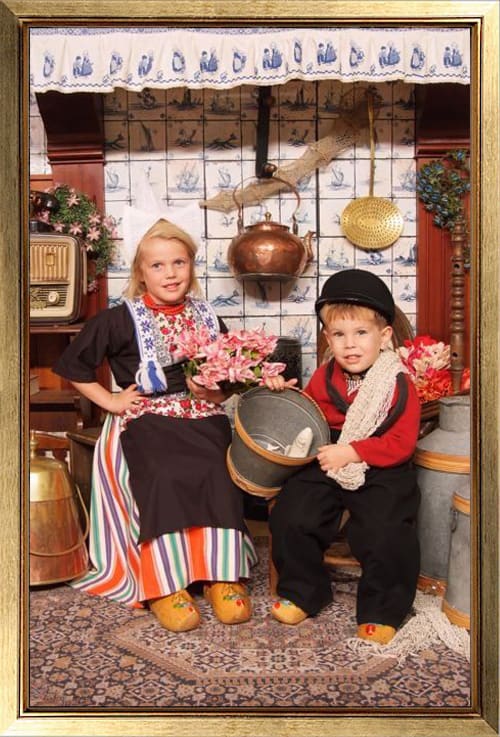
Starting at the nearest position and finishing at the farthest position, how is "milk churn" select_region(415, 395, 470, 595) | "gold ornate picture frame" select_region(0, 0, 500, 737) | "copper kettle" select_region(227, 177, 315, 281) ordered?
"gold ornate picture frame" select_region(0, 0, 500, 737) < "milk churn" select_region(415, 395, 470, 595) < "copper kettle" select_region(227, 177, 315, 281)

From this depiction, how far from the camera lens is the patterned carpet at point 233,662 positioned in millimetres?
1680

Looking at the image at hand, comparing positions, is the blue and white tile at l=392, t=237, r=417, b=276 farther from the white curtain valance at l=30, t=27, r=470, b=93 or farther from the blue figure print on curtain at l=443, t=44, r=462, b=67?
the blue figure print on curtain at l=443, t=44, r=462, b=67

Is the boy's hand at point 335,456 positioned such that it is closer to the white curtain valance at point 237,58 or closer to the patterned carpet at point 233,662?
the patterned carpet at point 233,662

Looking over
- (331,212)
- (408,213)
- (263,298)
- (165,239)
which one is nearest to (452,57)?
(408,213)

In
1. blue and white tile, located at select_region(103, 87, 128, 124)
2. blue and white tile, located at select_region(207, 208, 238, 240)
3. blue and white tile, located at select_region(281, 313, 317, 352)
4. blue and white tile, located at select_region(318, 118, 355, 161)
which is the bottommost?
blue and white tile, located at select_region(281, 313, 317, 352)

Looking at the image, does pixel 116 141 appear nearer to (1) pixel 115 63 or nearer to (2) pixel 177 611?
(1) pixel 115 63

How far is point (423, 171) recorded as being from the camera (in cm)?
292

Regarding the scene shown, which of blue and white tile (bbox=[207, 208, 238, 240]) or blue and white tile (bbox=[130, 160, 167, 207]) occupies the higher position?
blue and white tile (bbox=[130, 160, 167, 207])

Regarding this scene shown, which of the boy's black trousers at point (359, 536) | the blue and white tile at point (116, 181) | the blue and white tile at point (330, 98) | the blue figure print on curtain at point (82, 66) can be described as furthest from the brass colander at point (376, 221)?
the blue figure print on curtain at point (82, 66)

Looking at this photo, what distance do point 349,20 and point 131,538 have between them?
5.76 feet

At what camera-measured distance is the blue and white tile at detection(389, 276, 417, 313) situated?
3.05 m

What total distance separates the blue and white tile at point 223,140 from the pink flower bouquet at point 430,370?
1145 mm

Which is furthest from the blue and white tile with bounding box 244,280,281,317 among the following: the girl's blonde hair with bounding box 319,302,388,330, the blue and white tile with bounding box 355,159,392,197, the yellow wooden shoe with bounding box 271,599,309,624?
the yellow wooden shoe with bounding box 271,599,309,624

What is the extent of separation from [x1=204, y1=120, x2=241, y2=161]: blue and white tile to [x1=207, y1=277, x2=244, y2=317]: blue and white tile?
1.76ft
